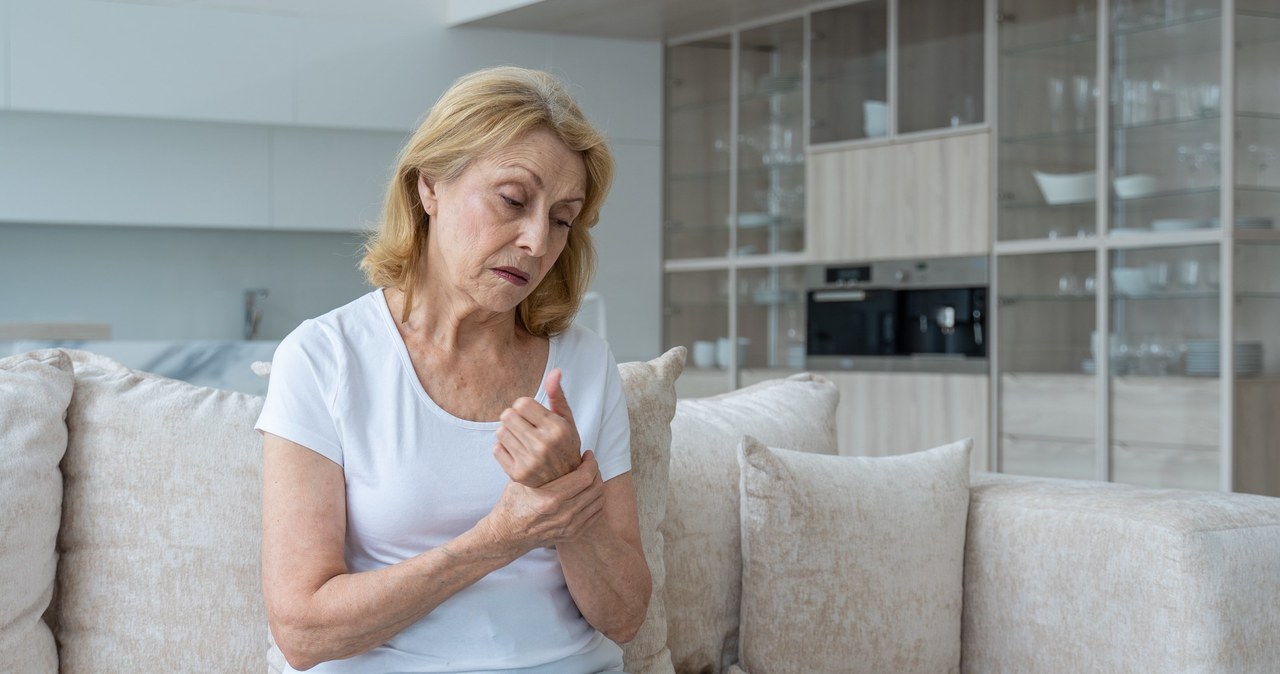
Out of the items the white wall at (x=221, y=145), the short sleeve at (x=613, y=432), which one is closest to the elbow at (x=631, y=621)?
the short sleeve at (x=613, y=432)

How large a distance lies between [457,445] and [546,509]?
199 millimetres

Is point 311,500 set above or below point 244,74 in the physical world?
below

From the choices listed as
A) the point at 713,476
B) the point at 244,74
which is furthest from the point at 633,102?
the point at 713,476

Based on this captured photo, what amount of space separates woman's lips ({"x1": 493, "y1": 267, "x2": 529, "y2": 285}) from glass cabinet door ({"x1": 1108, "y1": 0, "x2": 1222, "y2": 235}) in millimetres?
3502

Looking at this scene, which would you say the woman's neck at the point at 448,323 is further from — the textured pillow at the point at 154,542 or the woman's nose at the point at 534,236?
the textured pillow at the point at 154,542

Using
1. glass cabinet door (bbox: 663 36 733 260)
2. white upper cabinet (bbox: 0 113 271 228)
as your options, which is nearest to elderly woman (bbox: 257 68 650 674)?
white upper cabinet (bbox: 0 113 271 228)

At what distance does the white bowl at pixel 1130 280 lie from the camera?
4516 mm

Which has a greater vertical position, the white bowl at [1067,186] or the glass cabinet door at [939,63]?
the glass cabinet door at [939,63]

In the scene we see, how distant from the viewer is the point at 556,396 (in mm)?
1288

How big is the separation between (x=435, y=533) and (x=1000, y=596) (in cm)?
101

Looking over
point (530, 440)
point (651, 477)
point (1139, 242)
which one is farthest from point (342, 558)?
point (1139, 242)

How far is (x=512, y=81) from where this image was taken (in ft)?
4.91

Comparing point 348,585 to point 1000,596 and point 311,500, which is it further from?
point 1000,596

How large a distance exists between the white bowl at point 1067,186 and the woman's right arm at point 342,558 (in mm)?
3795
